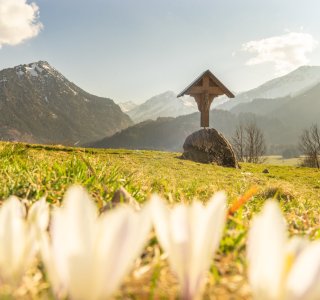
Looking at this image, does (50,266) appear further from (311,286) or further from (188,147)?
(188,147)

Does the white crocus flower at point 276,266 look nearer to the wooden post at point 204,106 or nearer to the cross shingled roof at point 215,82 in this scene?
the wooden post at point 204,106

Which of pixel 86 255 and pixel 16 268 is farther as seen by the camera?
pixel 16 268

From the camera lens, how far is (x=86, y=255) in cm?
50

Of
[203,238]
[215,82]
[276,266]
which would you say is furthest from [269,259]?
[215,82]

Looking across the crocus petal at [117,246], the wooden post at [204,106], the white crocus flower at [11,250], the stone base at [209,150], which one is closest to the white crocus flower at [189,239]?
the crocus petal at [117,246]

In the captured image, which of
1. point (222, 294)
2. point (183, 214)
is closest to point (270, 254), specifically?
point (183, 214)

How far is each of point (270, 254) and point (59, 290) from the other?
14.8 inches

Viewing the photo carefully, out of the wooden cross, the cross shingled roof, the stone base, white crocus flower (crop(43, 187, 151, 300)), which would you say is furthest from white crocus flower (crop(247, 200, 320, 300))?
the cross shingled roof

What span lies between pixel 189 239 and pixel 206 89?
27.8 meters

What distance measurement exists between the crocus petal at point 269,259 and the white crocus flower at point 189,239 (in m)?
0.09

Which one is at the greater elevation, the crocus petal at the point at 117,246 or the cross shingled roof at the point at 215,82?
the cross shingled roof at the point at 215,82

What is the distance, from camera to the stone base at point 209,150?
2375 cm

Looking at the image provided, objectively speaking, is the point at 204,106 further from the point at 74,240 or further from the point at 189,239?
the point at 74,240

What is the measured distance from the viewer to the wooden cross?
27562 mm
